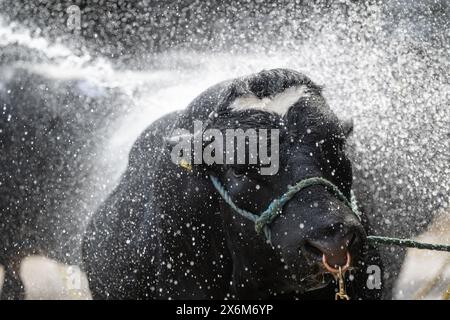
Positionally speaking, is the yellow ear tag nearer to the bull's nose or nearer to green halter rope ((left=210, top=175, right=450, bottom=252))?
green halter rope ((left=210, top=175, right=450, bottom=252))

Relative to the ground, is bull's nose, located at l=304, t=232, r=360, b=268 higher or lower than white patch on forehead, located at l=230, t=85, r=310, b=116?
lower

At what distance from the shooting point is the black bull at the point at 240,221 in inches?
86.7

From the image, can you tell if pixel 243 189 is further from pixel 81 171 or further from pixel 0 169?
pixel 0 169

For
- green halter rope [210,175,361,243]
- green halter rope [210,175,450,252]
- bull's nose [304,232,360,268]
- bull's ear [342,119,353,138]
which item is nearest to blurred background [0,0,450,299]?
bull's ear [342,119,353,138]

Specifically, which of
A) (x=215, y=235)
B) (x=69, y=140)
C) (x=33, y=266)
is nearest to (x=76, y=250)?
(x=33, y=266)

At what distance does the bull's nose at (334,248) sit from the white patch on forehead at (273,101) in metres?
0.61

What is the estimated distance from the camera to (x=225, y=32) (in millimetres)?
6496

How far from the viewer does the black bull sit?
2203 millimetres

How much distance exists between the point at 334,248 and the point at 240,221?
0.58 metres

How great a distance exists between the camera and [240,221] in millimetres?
2547

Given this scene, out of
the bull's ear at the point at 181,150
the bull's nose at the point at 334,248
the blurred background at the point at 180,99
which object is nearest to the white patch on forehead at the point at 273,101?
the bull's ear at the point at 181,150

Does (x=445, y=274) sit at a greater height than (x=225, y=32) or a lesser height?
lesser

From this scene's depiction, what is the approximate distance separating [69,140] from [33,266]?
1007mm

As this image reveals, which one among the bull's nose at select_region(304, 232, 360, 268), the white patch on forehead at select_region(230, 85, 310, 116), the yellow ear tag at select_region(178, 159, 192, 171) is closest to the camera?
the bull's nose at select_region(304, 232, 360, 268)
